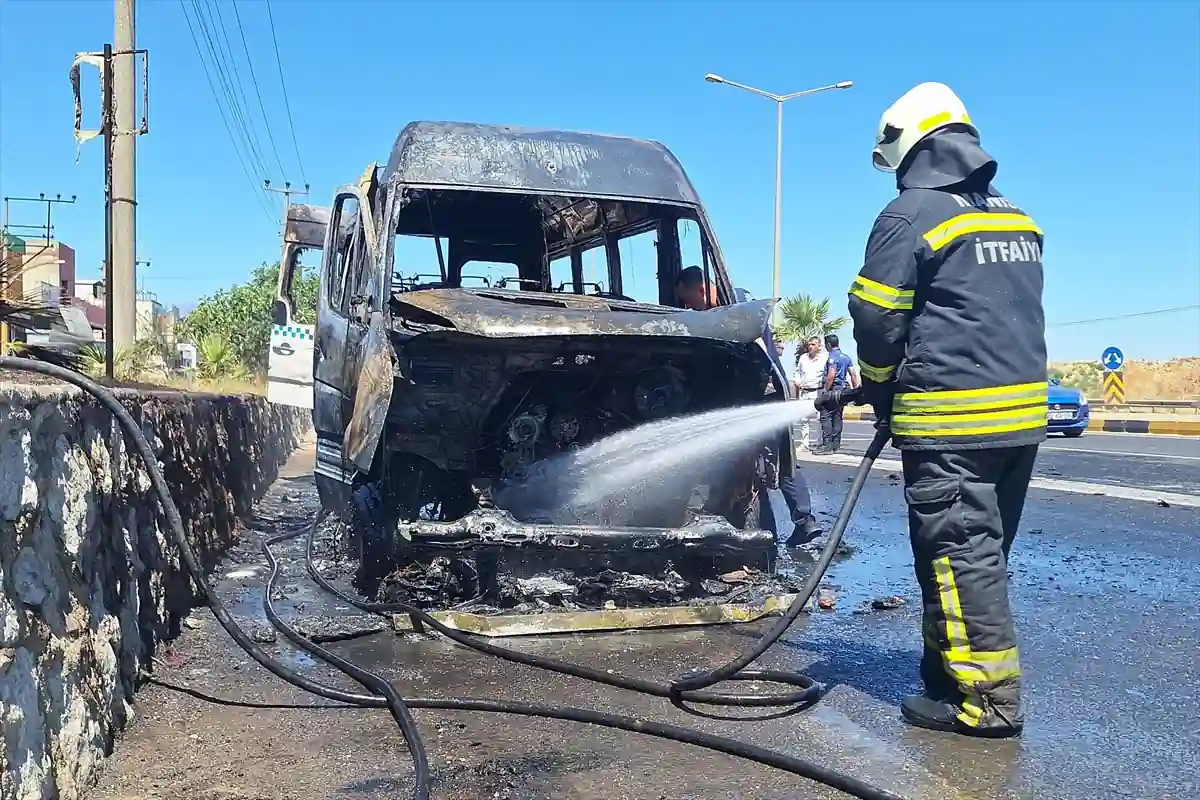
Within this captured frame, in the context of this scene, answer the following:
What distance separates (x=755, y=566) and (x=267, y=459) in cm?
735

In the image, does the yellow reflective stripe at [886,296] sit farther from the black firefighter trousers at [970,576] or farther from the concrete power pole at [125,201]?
the concrete power pole at [125,201]

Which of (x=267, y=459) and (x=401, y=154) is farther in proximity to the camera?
(x=267, y=459)

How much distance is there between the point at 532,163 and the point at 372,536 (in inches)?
92.3

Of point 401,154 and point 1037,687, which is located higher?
point 401,154

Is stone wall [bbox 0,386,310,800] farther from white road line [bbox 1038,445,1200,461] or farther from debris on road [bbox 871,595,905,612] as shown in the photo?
white road line [bbox 1038,445,1200,461]

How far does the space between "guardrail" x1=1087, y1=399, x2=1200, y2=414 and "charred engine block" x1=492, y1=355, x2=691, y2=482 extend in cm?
3284

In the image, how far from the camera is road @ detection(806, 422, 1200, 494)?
10.6 metres

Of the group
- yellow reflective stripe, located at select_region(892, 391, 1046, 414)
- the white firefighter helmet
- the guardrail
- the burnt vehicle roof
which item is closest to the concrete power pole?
the burnt vehicle roof

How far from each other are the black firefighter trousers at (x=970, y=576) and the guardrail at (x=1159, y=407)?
1339 inches

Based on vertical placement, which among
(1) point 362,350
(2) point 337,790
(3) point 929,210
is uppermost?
(3) point 929,210

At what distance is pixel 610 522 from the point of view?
5215mm

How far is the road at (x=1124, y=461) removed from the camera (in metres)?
10.6

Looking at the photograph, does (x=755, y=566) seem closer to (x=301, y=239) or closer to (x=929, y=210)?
(x=929, y=210)

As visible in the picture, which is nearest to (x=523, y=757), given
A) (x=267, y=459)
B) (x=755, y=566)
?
(x=755, y=566)
